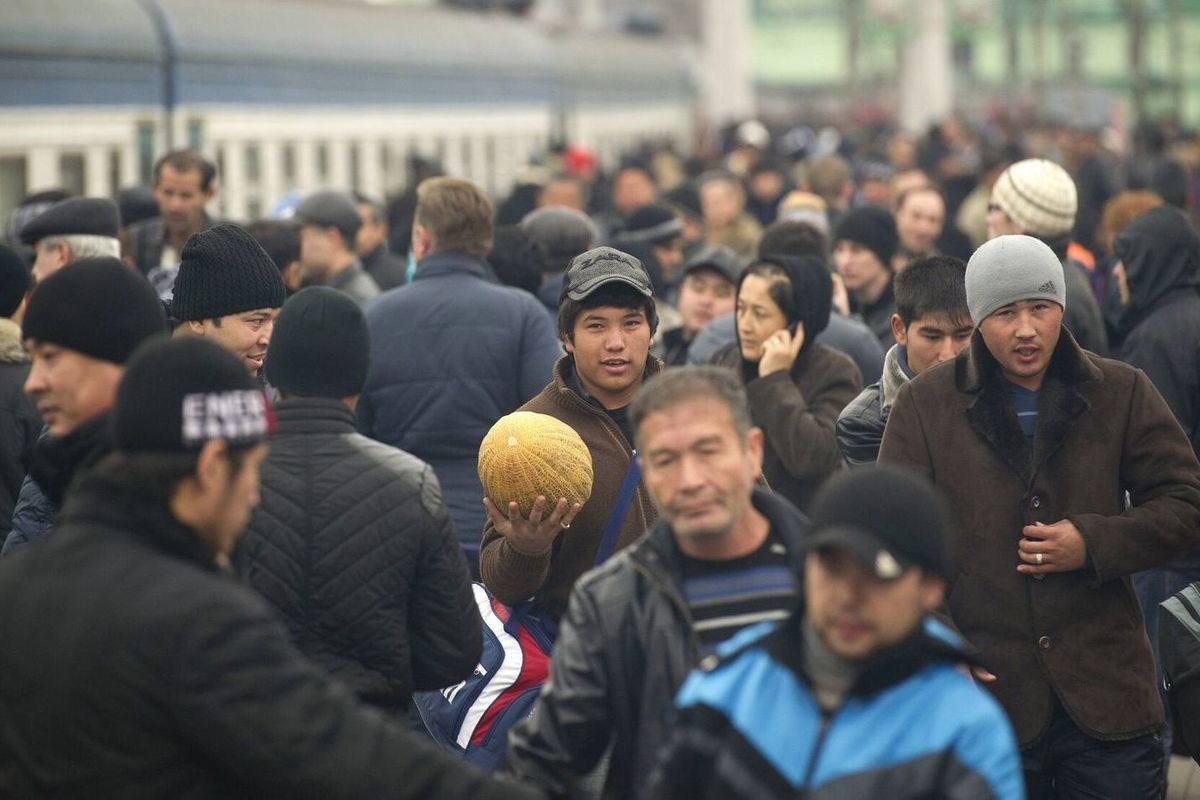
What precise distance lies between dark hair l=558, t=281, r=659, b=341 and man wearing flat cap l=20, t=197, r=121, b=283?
2.58 meters

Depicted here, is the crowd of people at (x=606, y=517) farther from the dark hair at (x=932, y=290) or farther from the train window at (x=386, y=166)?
the train window at (x=386, y=166)

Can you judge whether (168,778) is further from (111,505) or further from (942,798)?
(942,798)

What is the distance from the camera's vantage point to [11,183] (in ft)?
38.1

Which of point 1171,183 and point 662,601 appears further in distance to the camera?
point 1171,183

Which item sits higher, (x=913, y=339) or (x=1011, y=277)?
(x=1011, y=277)

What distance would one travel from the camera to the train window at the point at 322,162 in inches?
655

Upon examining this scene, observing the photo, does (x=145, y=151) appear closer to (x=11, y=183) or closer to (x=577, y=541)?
(x=11, y=183)

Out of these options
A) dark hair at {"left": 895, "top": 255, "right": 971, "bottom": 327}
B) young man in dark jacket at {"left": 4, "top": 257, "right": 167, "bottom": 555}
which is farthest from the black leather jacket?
dark hair at {"left": 895, "top": 255, "right": 971, "bottom": 327}

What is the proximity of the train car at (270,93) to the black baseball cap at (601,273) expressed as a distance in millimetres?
6387

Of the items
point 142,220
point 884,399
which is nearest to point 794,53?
point 142,220

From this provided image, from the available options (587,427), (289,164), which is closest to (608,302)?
(587,427)

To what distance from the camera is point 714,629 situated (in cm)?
378

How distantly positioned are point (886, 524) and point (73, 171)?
32.6 ft

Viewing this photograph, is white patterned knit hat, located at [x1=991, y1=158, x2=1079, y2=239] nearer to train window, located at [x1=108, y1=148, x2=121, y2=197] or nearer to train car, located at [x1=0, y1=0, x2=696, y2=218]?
train car, located at [x1=0, y1=0, x2=696, y2=218]
